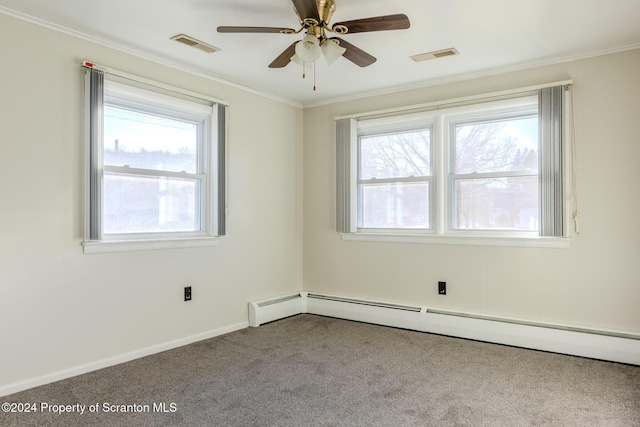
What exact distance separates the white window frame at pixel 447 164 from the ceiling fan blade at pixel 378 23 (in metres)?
A: 1.84

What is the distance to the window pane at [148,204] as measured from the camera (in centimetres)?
330

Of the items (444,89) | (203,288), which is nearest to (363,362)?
(203,288)

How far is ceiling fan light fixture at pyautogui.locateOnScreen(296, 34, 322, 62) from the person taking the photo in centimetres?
247

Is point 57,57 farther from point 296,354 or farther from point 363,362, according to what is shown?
point 363,362

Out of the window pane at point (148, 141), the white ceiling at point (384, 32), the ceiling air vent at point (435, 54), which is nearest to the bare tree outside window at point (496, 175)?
the white ceiling at point (384, 32)

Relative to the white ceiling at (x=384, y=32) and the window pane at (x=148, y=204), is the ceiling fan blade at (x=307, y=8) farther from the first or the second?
the window pane at (x=148, y=204)

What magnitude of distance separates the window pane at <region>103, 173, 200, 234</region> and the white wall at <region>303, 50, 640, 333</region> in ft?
6.31

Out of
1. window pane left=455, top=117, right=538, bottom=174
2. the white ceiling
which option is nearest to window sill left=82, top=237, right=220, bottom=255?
the white ceiling

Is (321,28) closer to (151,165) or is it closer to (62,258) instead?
(151,165)

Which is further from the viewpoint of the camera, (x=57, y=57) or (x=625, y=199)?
(x=625, y=199)

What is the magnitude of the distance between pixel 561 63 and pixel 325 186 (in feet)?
8.37

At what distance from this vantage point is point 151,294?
349 centimetres

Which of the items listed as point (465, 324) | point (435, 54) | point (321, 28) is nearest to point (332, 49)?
point (321, 28)

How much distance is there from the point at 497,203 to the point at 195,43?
2925 mm
